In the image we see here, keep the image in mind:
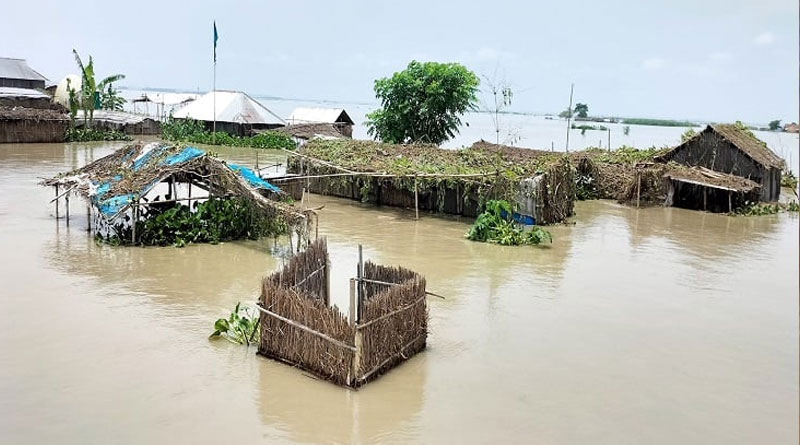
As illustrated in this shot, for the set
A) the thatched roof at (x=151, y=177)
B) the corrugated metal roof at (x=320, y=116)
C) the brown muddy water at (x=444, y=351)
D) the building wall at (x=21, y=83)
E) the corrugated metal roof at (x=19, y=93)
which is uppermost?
the building wall at (x=21, y=83)

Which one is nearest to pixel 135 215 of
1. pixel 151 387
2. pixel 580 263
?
pixel 151 387

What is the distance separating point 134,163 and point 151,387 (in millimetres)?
7730

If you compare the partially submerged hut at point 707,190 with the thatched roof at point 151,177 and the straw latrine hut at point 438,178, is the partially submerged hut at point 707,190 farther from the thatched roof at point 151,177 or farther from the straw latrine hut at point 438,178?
the thatched roof at point 151,177

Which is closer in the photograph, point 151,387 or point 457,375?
point 151,387

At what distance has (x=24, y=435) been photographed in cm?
594

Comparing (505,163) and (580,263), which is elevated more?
(505,163)

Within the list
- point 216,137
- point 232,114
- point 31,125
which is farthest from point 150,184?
point 232,114

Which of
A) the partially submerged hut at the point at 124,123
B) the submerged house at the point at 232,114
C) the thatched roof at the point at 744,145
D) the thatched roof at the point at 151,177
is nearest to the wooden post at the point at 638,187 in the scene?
the thatched roof at the point at 744,145

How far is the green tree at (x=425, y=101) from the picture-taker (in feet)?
89.2

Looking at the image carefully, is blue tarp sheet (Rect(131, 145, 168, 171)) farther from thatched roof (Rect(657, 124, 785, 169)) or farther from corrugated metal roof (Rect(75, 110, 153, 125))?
corrugated metal roof (Rect(75, 110, 153, 125))

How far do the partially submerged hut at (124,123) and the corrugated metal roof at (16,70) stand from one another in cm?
761

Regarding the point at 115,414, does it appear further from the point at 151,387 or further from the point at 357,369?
the point at 357,369

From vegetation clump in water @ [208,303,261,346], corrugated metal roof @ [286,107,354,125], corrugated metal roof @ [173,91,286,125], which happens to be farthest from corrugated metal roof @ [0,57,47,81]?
vegetation clump in water @ [208,303,261,346]

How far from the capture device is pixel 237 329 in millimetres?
8203
